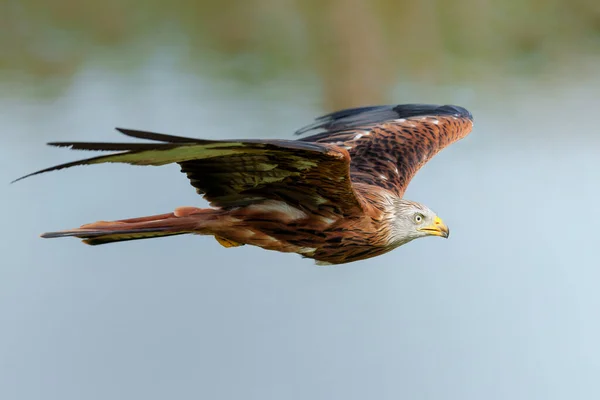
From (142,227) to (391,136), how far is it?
2.00 metres

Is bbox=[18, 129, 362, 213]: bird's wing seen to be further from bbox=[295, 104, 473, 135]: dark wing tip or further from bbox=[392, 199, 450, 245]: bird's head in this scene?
bbox=[295, 104, 473, 135]: dark wing tip

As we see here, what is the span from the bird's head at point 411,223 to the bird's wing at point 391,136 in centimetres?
49

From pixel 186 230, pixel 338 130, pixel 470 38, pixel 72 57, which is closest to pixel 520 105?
pixel 470 38

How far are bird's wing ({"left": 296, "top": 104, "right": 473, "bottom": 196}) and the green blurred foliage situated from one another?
16.7ft

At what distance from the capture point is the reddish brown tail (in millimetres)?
5016

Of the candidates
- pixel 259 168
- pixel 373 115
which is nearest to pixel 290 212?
pixel 259 168

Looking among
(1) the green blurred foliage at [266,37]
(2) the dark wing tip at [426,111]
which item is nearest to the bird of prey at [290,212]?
(2) the dark wing tip at [426,111]

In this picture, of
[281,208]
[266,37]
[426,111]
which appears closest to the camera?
[281,208]

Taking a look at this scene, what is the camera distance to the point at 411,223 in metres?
5.34

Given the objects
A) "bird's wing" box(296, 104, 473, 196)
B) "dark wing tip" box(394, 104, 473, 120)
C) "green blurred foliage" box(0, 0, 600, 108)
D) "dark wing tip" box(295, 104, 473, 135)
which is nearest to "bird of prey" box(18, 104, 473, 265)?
"bird's wing" box(296, 104, 473, 196)

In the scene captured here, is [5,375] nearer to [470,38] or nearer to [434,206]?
[434,206]

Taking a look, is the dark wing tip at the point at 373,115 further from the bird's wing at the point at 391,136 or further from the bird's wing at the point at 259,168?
the bird's wing at the point at 259,168

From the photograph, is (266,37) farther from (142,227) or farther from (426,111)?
(142,227)

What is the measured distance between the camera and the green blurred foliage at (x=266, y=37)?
12547 mm
